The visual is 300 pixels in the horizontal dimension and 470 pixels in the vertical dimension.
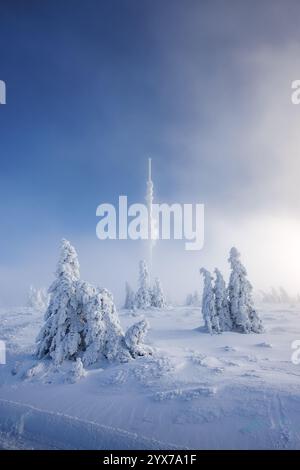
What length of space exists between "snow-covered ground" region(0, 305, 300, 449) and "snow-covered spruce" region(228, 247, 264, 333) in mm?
12114

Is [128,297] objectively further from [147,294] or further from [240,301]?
[240,301]

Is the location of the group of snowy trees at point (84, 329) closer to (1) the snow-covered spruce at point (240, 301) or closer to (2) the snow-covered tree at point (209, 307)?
(2) the snow-covered tree at point (209, 307)

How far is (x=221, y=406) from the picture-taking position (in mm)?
11734

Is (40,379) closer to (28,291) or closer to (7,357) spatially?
(7,357)

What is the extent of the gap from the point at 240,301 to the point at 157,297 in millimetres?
32218

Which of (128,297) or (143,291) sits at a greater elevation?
(143,291)

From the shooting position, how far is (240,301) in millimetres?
32562

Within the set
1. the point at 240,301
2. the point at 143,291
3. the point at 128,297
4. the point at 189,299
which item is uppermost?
the point at 240,301

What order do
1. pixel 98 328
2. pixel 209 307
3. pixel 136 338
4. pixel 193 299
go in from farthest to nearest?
pixel 193 299 → pixel 209 307 → pixel 136 338 → pixel 98 328

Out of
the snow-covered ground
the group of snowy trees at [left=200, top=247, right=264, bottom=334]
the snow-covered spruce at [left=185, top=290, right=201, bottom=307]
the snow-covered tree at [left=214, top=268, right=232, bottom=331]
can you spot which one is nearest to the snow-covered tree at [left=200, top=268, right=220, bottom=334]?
the group of snowy trees at [left=200, top=247, right=264, bottom=334]

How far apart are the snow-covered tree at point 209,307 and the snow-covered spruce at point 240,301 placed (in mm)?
2674

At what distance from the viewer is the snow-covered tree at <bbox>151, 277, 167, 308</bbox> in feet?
205

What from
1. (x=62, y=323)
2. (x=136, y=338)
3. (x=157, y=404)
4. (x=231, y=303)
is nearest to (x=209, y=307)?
(x=231, y=303)
